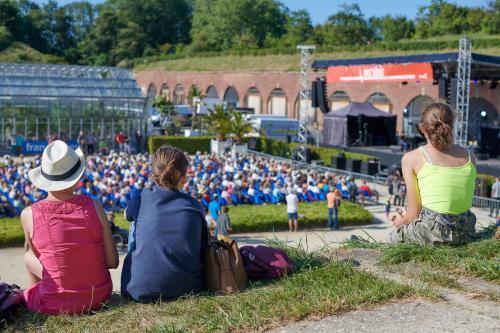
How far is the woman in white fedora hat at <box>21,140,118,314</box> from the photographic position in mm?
4562

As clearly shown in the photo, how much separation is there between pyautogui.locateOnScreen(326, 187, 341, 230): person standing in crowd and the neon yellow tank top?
1409 centimetres

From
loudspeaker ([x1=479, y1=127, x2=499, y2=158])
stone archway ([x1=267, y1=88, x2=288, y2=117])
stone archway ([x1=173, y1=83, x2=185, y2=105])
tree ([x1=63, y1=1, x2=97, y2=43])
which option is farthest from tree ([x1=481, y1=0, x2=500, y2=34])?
tree ([x1=63, y1=1, x2=97, y2=43])

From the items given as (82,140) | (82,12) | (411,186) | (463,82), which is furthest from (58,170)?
(82,12)

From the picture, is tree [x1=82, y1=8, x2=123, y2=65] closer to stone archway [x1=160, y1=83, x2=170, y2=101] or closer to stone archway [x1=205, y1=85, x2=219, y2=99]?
stone archway [x1=160, y1=83, x2=170, y2=101]

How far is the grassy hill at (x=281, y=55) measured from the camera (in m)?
48.6

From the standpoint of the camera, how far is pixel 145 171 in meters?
→ 24.1

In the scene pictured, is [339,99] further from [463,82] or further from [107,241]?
[107,241]

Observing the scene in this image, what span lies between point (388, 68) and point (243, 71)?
110 feet

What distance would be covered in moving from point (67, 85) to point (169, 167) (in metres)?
36.2

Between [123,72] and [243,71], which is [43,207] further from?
[243,71]

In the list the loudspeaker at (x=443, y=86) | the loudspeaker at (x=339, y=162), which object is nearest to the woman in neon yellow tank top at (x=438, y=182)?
the loudspeaker at (x=443, y=86)

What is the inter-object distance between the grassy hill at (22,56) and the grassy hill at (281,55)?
36.4 feet

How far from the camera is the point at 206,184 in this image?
21.1 meters

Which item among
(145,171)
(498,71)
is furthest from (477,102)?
(145,171)
